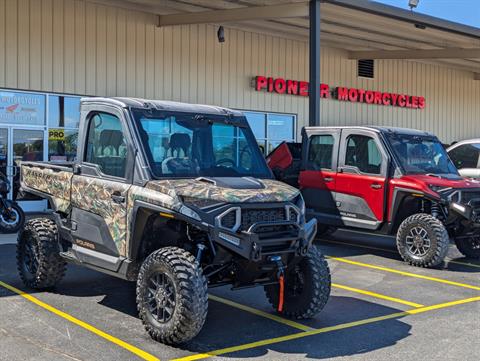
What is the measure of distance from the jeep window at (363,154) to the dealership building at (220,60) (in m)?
4.33

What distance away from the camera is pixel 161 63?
17.6 meters

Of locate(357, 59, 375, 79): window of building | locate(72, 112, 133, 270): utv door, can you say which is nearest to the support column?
locate(357, 59, 375, 79): window of building

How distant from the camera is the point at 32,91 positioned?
15.2m

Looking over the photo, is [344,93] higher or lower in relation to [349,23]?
lower

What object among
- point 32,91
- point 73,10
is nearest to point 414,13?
point 73,10

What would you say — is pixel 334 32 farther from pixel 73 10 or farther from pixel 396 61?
pixel 73 10

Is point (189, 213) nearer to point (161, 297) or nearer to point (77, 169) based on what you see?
point (161, 297)

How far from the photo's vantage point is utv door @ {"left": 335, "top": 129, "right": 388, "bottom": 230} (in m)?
10.2

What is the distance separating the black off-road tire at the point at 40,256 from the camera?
6.82 m

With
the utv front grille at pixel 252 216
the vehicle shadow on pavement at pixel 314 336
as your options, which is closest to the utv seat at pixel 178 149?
the utv front grille at pixel 252 216

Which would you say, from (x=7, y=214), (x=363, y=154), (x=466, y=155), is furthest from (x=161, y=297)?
(x=466, y=155)

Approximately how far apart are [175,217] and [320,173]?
19.8 ft

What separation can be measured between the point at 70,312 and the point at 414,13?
13.5 metres

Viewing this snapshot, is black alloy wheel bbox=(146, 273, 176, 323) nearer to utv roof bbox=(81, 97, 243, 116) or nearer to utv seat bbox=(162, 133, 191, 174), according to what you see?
utv seat bbox=(162, 133, 191, 174)
